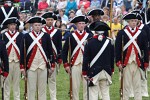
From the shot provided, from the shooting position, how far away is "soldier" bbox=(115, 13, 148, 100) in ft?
59.2

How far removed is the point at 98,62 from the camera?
16.8 m

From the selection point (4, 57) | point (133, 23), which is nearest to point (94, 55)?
point (133, 23)

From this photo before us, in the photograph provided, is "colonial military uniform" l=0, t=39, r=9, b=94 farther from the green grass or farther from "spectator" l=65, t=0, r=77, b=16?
"spectator" l=65, t=0, r=77, b=16

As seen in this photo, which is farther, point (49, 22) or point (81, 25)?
point (49, 22)

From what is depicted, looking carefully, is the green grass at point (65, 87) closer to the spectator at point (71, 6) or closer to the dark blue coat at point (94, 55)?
the dark blue coat at point (94, 55)

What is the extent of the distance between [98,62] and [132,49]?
5.19ft

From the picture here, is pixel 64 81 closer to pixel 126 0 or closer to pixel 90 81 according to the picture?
pixel 90 81

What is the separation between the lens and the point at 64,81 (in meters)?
23.4

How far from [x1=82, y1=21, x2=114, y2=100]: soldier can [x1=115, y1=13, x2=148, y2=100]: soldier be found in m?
1.25

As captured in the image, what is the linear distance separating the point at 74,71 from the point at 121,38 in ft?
4.59

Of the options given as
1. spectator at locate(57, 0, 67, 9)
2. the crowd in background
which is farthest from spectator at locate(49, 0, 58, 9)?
spectator at locate(57, 0, 67, 9)

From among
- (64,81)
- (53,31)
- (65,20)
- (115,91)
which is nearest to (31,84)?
(53,31)

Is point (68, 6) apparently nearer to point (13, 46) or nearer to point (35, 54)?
point (13, 46)

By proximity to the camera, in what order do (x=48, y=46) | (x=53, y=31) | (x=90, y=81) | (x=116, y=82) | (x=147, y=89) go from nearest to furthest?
(x=90, y=81) → (x=48, y=46) → (x=53, y=31) → (x=147, y=89) → (x=116, y=82)
